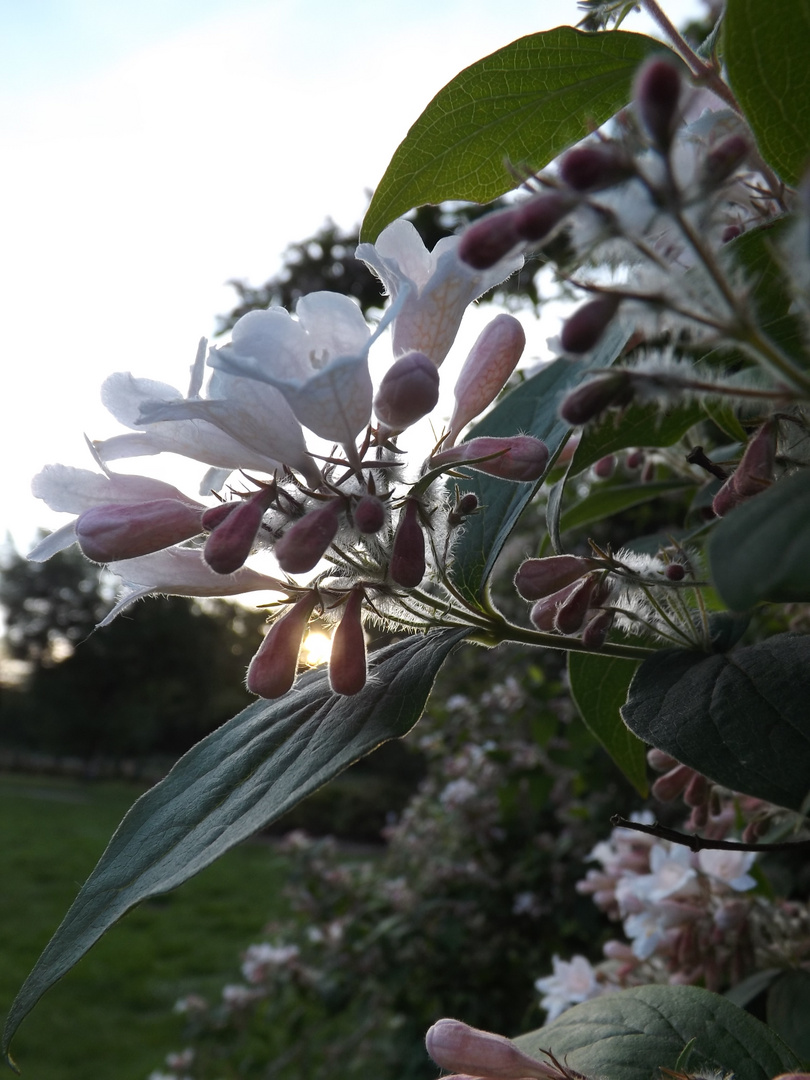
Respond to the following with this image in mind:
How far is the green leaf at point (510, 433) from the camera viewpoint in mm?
785

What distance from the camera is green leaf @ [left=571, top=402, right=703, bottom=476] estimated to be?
35.3 inches

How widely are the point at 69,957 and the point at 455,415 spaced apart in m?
0.54

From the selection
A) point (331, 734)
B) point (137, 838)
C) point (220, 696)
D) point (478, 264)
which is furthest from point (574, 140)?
point (220, 696)

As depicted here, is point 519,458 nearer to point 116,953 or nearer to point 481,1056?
point 481,1056

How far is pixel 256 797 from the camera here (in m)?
0.66

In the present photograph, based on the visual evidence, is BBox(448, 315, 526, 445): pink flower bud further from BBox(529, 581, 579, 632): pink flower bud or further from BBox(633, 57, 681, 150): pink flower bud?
BBox(633, 57, 681, 150): pink flower bud

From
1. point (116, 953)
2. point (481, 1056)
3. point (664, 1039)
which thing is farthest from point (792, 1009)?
point (116, 953)

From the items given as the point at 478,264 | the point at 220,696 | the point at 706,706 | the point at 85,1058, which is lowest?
the point at 220,696

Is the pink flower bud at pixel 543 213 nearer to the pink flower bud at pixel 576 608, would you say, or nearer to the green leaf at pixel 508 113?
the pink flower bud at pixel 576 608

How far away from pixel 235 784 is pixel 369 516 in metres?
0.25

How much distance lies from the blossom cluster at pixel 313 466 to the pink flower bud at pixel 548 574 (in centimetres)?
8

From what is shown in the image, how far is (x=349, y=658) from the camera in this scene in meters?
0.71

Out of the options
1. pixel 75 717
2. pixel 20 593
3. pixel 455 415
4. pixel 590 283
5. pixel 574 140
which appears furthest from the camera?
pixel 20 593

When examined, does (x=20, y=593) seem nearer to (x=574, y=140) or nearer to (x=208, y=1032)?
(x=208, y=1032)
